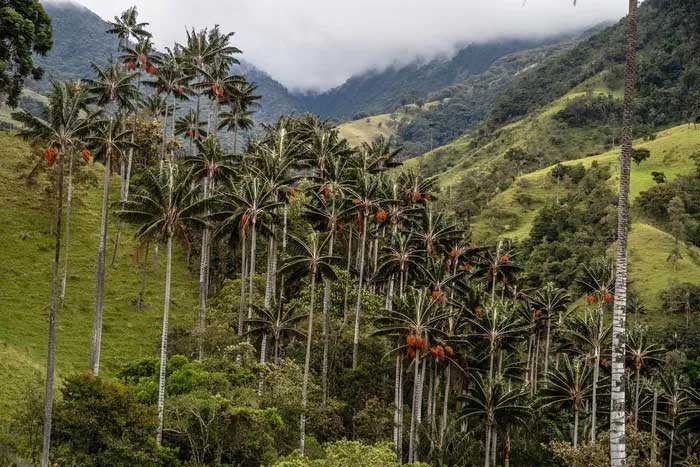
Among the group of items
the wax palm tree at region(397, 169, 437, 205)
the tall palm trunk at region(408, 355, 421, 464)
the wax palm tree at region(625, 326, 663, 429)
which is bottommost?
the tall palm trunk at region(408, 355, 421, 464)

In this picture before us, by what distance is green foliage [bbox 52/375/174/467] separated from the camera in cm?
3384

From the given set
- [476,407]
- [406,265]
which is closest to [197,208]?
[406,265]

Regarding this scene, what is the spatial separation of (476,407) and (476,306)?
15.0 m

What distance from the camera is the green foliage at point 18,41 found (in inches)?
2090

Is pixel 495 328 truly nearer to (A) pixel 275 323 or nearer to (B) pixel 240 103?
(A) pixel 275 323

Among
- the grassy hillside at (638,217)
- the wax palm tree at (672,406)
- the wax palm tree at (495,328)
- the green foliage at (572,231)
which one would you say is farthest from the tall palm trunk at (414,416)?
the grassy hillside at (638,217)

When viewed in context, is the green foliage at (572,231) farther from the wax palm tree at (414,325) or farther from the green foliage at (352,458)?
the green foliage at (352,458)

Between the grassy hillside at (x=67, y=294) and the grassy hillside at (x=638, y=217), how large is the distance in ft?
255

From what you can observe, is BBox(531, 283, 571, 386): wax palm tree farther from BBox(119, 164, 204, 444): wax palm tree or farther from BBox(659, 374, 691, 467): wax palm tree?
BBox(119, 164, 204, 444): wax palm tree

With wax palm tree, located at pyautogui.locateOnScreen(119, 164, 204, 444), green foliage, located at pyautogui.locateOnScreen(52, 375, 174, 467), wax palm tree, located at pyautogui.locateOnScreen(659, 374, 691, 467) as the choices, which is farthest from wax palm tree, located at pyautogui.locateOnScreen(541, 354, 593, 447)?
green foliage, located at pyautogui.locateOnScreen(52, 375, 174, 467)

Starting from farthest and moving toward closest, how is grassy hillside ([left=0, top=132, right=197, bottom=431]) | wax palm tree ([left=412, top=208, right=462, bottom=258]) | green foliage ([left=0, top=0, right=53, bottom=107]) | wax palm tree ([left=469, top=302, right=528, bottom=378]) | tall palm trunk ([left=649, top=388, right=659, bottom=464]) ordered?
wax palm tree ([left=412, top=208, right=462, bottom=258]) < wax palm tree ([left=469, top=302, right=528, bottom=378]) < grassy hillside ([left=0, top=132, right=197, bottom=431]) < green foliage ([left=0, top=0, right=53, bottom=107]) < tall palm trunk ([left=649, top=388, right=659, bottom=464])

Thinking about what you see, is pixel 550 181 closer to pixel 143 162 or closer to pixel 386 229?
pixel 386 229

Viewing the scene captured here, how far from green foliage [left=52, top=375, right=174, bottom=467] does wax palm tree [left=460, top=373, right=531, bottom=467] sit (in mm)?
33418

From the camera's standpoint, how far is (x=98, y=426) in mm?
34094
